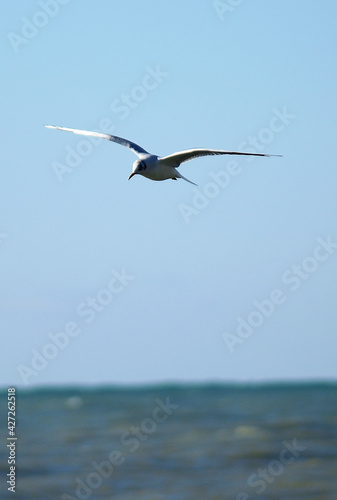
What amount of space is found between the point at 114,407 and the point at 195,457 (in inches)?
951

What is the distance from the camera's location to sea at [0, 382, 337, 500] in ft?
72.3

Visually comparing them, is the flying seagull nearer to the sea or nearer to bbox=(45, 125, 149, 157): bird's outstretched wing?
bbox=(45, 125, 149, 157): bird's outstretched wing

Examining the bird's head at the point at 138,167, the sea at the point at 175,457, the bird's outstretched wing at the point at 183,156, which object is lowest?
the sea at the point at 175,457

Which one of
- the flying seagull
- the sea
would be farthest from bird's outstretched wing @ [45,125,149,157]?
the sea

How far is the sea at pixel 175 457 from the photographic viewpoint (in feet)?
72.3

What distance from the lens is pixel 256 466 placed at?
24.9 metres

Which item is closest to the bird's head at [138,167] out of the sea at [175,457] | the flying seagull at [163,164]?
the flying seagull at [163,164]

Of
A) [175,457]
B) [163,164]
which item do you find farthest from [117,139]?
[175,457]

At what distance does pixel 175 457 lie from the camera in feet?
87.8

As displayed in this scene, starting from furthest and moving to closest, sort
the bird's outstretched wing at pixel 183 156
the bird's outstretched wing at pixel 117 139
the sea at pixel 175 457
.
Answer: the sea at pixel 175 457
the bird's outstretched wing at pixel 117 139
the bird's outstretched wing at pixel 183 156

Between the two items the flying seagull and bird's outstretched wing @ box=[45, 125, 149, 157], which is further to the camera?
bird's outstretched wing @ box=[45, 125, 149, 157]

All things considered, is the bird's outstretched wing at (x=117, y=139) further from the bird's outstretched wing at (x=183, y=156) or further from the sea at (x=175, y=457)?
the sea at (x=175, y=457)

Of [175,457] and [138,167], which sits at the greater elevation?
[138,167]

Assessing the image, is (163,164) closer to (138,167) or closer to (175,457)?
(138,167)
